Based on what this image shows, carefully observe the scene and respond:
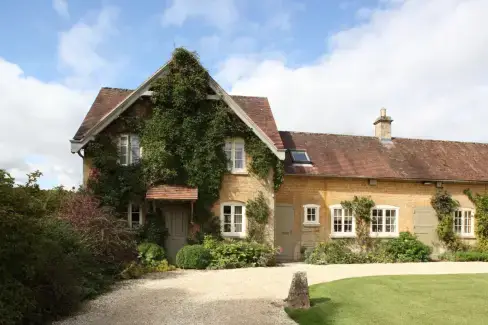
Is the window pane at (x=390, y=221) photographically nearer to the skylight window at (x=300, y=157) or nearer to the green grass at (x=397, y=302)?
the skylight window at (x=300, y=157)

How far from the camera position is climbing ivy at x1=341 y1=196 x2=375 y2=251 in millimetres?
19906

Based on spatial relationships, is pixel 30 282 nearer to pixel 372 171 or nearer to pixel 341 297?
pixel 341 297

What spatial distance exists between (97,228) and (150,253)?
2583 millimetres

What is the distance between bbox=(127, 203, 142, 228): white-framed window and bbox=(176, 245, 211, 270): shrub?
8.48ft

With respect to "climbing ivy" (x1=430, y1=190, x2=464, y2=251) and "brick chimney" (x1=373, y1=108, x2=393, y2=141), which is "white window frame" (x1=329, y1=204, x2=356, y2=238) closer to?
"climbing ivy" (x1=430, y1=190, x2=464, y2=251)

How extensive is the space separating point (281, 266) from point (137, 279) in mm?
6164

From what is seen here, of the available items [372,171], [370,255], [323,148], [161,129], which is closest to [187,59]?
[161,129]

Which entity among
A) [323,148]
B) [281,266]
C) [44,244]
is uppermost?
[323,148]

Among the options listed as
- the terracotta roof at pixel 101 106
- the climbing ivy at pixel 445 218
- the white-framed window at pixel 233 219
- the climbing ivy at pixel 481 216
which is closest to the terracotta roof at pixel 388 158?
the climbing ivy at pixel 481 216

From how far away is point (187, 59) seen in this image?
1711 cm

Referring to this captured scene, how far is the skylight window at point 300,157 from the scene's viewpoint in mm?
20469

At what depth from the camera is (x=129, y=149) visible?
56.6ft

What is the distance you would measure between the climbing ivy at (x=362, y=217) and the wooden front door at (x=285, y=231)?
2909 mm

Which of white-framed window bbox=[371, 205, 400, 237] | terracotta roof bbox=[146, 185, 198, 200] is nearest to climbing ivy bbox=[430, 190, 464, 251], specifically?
white-framed window bbox=[371, 205, 400, 237]
